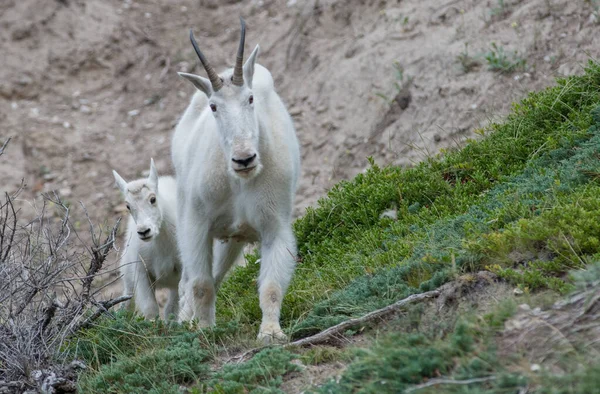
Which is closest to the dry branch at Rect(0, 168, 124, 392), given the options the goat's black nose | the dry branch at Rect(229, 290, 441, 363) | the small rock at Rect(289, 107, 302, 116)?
the goat's black nose

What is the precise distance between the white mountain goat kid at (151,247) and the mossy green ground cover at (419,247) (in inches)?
27.6

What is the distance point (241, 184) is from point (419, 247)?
1.52 metres

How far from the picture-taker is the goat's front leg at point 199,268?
290 inches

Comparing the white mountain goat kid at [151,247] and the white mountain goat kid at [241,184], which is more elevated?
the white mountain goat kid at [241,184]

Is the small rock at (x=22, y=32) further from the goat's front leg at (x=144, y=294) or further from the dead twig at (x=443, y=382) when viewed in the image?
the dead twig at (x=443, y=382)

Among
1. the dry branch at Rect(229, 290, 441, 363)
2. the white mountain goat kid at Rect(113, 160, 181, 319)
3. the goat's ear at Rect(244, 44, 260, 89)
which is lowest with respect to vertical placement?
the white mountain goat kid at Rect(113, 160, 181, 319)

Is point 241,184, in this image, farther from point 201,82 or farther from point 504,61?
→ point 504,61

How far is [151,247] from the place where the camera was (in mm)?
9125

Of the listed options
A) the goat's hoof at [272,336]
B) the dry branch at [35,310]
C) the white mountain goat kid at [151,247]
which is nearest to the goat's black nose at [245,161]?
the dry branch at [35,310]

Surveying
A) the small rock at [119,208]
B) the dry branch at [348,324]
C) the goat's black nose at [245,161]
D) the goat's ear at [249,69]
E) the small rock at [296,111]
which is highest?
the goat's ear at [249,69]

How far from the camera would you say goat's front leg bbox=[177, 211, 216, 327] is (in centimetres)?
736

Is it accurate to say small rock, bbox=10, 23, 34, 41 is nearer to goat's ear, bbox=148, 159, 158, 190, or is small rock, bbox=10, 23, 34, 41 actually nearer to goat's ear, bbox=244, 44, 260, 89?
goat's ear, bbox=148, 159, 158, 190

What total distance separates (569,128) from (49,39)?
1146cm

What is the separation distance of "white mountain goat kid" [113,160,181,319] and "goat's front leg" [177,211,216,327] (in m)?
1.09
